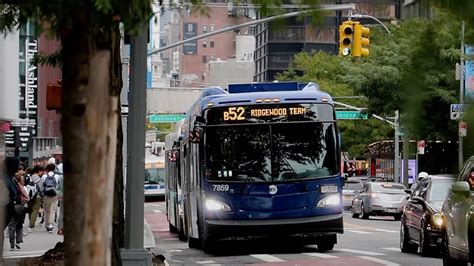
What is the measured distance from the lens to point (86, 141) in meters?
3.74

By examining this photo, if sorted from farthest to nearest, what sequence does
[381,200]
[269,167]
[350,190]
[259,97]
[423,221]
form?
[350,190]
[381,200]
[259,97]
[269,167]
[423,221]

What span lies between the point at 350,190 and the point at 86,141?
1902 inches

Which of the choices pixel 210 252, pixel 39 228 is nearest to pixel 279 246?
pixel 210 252

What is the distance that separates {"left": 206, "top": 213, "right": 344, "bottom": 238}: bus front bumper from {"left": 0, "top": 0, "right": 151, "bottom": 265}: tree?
16.0 meters

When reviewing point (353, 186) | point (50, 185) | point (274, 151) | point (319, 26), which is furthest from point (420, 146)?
point (353, 186)

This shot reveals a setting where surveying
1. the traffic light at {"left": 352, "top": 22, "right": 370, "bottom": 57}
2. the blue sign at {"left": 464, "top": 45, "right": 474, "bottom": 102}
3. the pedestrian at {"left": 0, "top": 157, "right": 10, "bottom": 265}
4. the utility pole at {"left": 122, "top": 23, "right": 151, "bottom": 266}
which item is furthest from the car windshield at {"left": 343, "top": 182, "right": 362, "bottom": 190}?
the blue sign at {"left": 464, "top": 45, "right": 474, "bottom": 102}

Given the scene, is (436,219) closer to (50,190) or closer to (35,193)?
(50,190)

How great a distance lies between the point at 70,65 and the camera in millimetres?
3797

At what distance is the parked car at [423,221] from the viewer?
59.9 feet

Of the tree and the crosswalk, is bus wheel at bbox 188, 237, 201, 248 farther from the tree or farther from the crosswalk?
the tree

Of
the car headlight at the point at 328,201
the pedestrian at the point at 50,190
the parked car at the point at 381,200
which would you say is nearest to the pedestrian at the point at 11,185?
the car headlight at the point at 328,201

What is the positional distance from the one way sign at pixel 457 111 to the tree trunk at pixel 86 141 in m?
1.36

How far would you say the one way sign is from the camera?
2.51 meters

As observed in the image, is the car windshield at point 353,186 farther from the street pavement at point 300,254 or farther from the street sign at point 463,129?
the street sign at point 463,129
